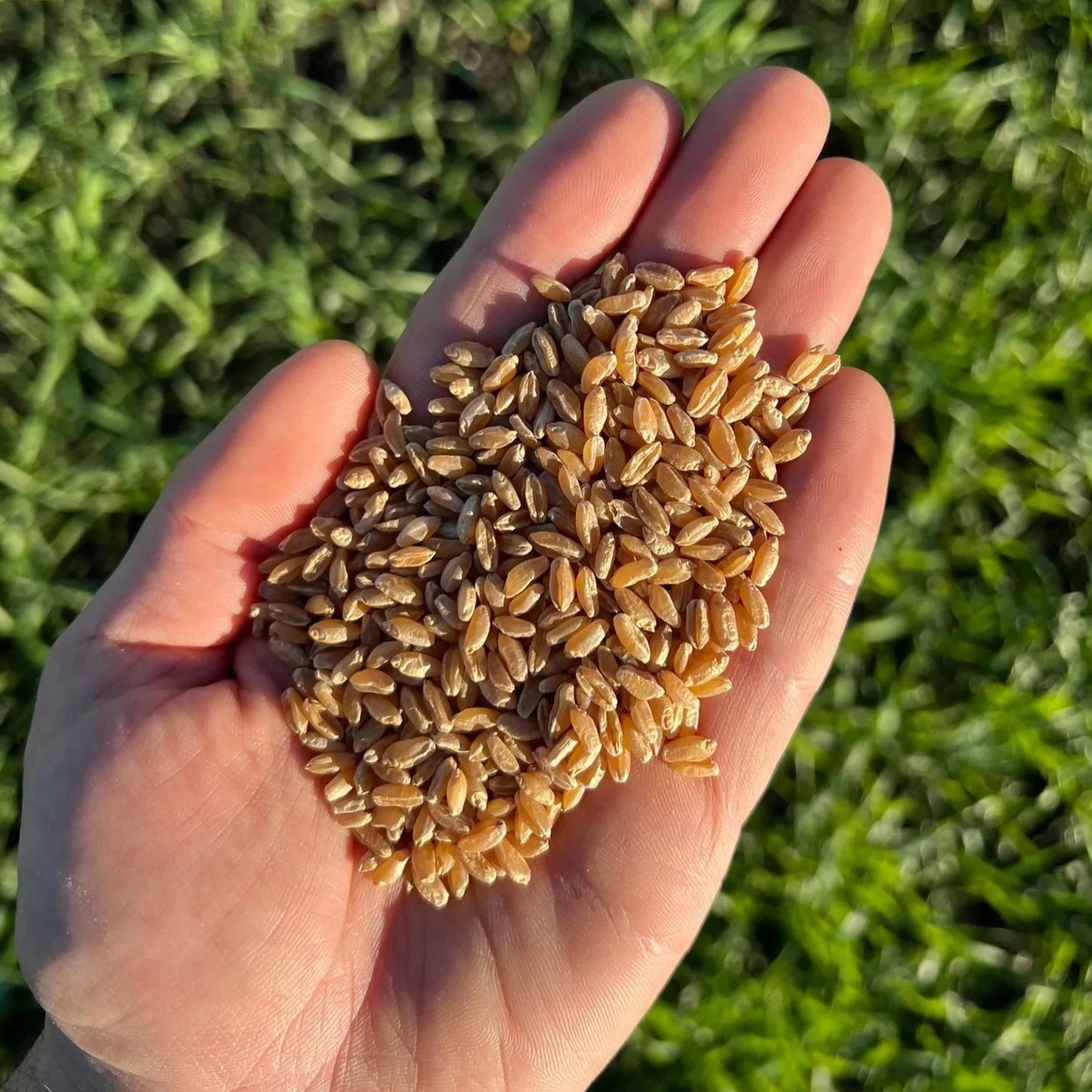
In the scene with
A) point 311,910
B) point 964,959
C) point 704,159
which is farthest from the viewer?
point 964,959

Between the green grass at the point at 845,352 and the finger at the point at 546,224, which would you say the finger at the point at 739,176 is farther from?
the green grass at the point at 845,352

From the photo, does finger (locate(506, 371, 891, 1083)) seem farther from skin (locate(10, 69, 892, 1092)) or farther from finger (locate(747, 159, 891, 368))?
finger (locate(747, 159, 891, 368))

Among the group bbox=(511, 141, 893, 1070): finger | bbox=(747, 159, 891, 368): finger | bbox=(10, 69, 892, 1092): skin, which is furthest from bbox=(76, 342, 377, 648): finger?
bbox=(747, 159, 891, 368): finger

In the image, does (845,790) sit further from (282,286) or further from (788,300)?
(282,286)

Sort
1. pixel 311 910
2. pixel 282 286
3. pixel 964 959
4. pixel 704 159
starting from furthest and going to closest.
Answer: pixel 282 286 → pixel 964 959 → pixel 704 159 → pixel 311 910

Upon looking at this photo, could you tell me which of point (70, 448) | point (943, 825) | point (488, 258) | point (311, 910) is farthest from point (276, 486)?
point (943, 825)

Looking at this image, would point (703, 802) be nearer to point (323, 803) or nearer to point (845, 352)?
point (323, 803)

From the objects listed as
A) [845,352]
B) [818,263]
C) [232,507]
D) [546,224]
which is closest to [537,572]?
[232,507]
